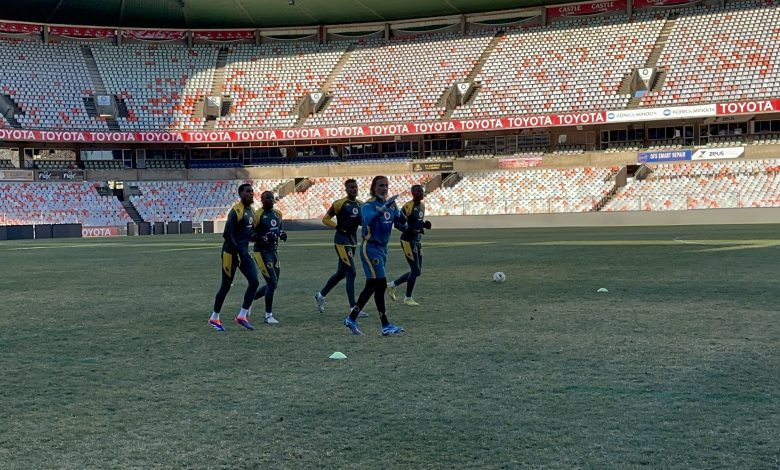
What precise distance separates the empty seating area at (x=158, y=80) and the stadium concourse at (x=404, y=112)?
0.14 metres

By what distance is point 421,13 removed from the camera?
6075cm

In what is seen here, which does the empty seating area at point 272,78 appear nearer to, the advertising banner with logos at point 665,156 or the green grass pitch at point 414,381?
the advertising banner with logos at point 665,156

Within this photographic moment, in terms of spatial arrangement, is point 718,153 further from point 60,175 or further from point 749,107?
point 60,175

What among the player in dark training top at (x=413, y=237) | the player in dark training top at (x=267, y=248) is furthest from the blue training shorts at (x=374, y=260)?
the player in dark training top at (x=413, y=237)

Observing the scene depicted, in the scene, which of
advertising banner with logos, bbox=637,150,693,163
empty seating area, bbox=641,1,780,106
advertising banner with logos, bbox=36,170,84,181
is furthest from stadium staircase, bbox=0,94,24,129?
empty seating area, bbox=641,1,780,106

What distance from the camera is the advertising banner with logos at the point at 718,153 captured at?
48750 millimetres

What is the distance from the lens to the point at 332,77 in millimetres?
61094

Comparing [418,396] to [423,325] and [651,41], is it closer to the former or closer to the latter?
[423,325]

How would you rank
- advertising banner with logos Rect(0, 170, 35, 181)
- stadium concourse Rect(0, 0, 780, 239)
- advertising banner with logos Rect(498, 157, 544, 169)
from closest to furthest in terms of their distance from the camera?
stadium concourse Rect(0, 0, 780, 239)
advertising banner with logos Rect(498, 157, 544, 169)
advertising banner with logos Rect(0, 170, 35, 181)

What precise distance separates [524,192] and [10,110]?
1396 inches

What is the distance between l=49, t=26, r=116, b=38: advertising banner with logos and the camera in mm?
61281

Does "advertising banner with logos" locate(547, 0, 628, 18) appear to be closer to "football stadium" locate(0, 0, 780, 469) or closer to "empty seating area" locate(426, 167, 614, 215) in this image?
"football stadium" locate(0, 0, 780, 469)

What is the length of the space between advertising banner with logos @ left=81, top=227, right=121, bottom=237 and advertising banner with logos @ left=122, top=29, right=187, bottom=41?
1927 cm

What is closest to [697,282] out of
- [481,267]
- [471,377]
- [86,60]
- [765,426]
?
[481,267]
